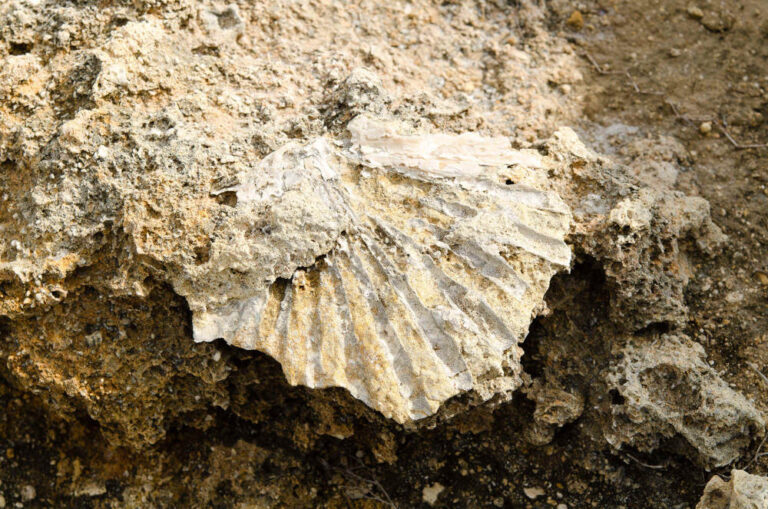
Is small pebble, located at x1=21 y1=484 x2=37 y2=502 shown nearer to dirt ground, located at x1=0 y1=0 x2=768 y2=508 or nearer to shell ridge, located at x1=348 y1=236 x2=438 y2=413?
dirt ground, located at x1=0 y1=0 x2=768 y2=508

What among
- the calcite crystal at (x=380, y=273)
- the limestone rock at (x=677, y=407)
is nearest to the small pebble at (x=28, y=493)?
the calcite crystal at (x=380, y=273)

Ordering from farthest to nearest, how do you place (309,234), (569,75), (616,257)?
(569,75)
(616,257)
(309,234)

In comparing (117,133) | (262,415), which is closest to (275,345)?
(262,415)

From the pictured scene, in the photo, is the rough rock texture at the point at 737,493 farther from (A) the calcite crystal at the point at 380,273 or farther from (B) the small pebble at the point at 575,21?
(B) the small pebble at the point at 575,21

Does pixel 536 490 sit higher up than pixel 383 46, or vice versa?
pixel 383 46

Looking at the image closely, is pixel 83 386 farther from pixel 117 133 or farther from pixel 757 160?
pixel 757 160

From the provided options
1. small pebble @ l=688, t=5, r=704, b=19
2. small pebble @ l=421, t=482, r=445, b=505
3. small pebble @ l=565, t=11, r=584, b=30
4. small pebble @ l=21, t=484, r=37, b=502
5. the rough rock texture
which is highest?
small pebble @ l=688, t=5, r=704, b=19

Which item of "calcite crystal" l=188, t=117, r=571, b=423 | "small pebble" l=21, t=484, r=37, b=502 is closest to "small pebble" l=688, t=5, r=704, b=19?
"calcite crystal" l=188, t=117, r=571, b=423
